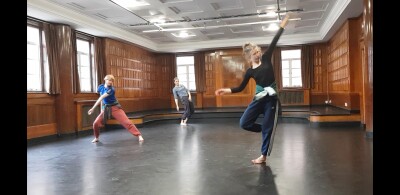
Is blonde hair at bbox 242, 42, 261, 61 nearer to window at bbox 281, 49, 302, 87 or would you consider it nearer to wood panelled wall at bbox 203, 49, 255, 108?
wood panelled wall at bbox 203, 49, 255, 108

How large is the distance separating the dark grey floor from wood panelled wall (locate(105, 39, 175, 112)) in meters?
4.71

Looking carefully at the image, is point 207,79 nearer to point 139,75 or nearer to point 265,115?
point 139,75

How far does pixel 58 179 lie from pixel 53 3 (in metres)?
4.66

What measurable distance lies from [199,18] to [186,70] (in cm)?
474

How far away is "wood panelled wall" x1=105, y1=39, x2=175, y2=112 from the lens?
32.6 ft

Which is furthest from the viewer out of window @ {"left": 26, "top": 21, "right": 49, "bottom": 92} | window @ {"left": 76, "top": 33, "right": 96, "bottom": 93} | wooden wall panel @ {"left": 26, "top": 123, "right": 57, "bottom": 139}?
window @ {"left": 76, "top": 33, "right": 96, "bottom": 93}

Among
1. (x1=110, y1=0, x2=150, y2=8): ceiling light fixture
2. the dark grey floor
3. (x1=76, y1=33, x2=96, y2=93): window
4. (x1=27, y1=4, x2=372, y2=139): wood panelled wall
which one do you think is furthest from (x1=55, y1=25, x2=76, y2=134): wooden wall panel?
the dark grey floor

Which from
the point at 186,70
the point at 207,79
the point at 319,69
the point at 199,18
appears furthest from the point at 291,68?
the point at 199,18

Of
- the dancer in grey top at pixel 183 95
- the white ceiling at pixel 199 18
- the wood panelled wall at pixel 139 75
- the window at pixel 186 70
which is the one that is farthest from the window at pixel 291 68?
the dancer in grey top at pixel 183 95

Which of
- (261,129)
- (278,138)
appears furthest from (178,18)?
(261,129)

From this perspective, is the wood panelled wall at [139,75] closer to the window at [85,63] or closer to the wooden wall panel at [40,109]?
the window at [85,63]

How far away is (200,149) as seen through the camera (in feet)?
15.9

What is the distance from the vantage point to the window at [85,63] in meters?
8.50

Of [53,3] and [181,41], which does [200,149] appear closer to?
[53,3]
